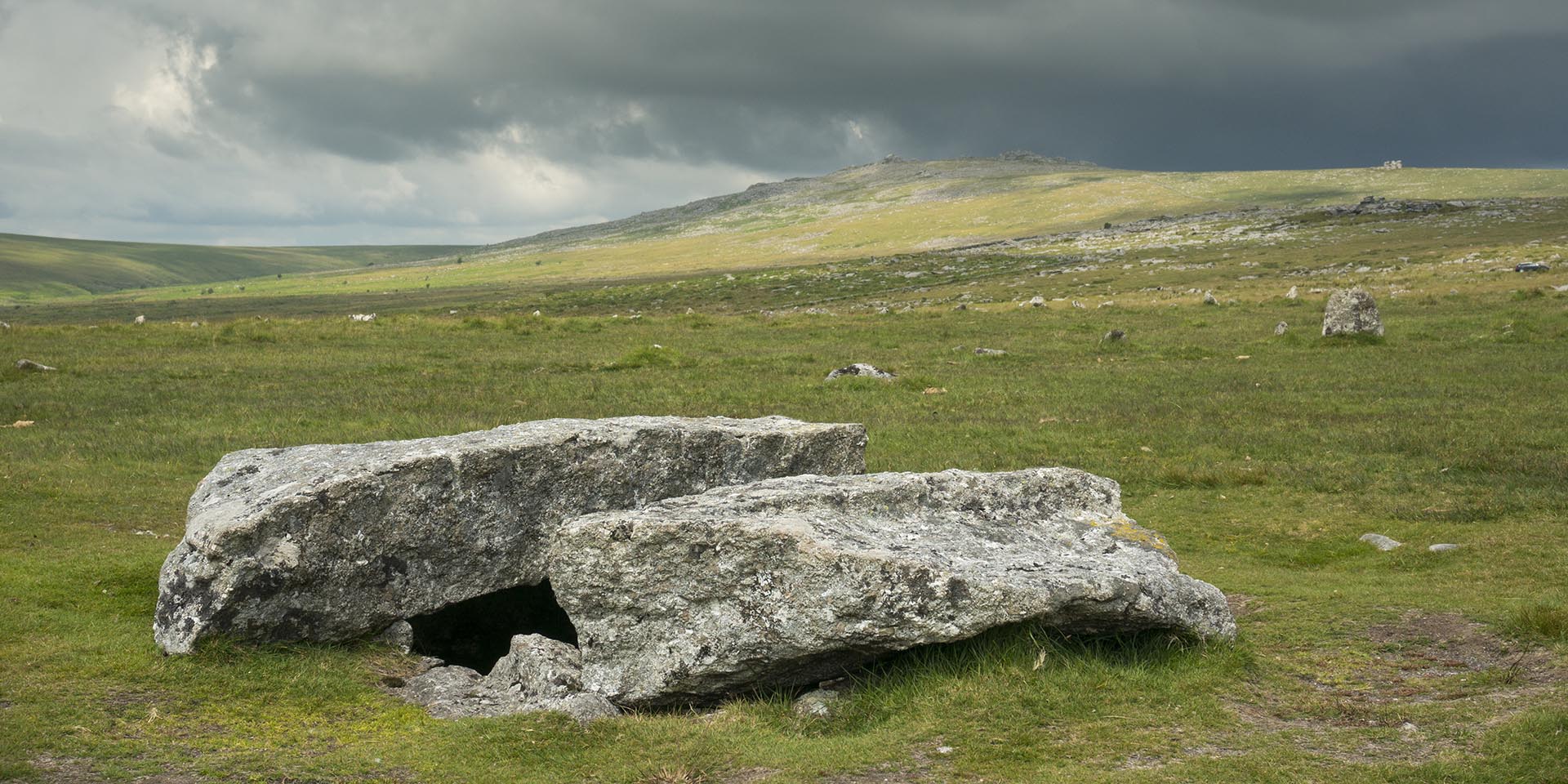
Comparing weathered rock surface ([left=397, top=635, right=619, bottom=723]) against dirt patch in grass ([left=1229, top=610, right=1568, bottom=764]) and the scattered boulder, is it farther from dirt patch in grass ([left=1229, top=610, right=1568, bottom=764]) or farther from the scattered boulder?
the scattered boulder

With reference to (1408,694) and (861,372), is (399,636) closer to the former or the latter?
(1408,694)

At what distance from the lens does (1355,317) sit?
123 ft

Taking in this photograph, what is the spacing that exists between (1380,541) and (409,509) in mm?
13173

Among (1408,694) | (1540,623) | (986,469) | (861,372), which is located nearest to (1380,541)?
(1540,623)

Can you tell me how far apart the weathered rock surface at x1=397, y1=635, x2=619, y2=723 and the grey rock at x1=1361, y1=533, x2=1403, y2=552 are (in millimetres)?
11317

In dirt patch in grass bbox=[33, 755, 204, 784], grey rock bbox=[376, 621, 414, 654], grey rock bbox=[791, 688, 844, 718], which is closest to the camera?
dirt patch in grass bbox=[33, 755, 204, 784]

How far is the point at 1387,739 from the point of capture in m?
7.95

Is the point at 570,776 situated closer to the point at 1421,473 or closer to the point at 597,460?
the point at 597,460

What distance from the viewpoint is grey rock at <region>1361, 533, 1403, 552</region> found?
580 inches

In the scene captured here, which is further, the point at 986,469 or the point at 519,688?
the point at 986,469

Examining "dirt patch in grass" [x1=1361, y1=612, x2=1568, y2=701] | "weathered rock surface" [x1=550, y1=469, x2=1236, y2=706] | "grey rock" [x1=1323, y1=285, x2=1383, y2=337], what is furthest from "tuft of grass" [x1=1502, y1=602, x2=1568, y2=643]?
"grey rock" [x1=1323, y1=285, x2=1383, y2=337]

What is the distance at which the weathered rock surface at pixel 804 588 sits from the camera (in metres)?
9.35

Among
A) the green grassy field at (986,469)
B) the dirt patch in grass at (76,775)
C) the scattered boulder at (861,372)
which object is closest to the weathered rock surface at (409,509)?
the green grassy field at (986,469)

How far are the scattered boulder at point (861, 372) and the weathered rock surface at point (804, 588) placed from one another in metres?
21.2
